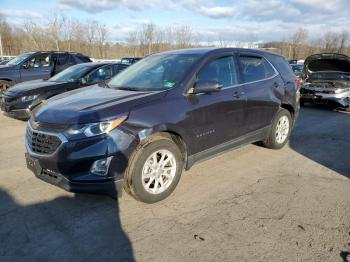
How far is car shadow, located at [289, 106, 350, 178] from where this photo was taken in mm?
5547

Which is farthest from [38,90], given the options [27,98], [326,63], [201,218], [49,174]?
[326,63]

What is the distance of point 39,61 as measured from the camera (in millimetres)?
11852

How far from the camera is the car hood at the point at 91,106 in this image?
11.7ft

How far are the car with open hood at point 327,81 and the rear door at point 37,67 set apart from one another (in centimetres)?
886

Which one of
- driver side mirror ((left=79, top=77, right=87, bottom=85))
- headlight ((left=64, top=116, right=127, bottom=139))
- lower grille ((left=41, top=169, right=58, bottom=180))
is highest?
headlight ((left=64, top=116, right=127, bottom=139))

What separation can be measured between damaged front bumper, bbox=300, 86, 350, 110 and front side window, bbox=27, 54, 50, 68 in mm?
9019

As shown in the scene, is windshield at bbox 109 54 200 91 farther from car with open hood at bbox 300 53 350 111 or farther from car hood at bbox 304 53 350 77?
car hood at bbox 304 53 350 77

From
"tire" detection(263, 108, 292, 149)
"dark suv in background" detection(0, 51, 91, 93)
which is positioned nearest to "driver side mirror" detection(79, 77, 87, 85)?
"dark suv in background" detection(0, 51, 91, 93)

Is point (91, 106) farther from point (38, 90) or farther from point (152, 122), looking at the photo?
point (38, 90)

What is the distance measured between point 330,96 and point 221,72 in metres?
7.37

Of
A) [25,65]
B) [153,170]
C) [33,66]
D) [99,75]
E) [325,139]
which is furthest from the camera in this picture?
[33,66]

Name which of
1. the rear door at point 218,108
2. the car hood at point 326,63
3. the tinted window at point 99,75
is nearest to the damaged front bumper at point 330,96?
the car hood at point 326,63

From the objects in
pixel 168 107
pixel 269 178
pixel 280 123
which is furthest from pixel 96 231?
pixel 280 123

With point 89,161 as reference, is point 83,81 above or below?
above
